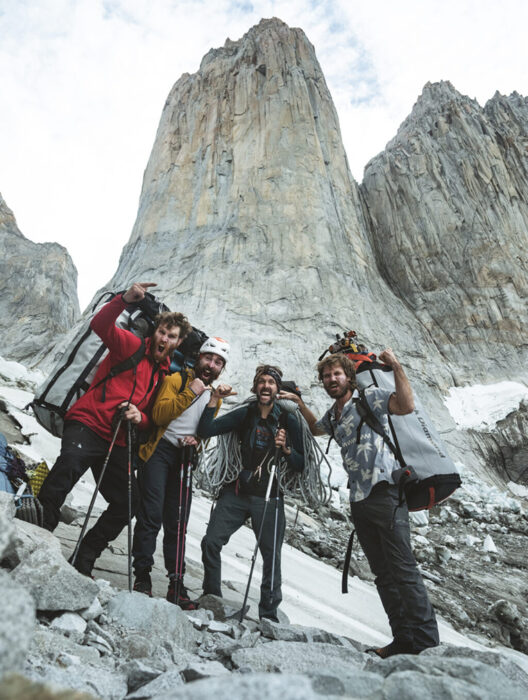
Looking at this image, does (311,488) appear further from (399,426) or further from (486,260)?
(486,260)

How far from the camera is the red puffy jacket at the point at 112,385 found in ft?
8.80

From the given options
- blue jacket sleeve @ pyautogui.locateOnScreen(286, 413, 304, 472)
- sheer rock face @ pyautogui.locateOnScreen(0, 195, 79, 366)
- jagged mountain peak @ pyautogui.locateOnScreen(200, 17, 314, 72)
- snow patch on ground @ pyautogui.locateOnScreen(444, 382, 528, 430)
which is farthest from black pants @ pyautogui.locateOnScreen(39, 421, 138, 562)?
sheer rock face @ pyautogui.locateOnScreen(0, 195, 79, 366)

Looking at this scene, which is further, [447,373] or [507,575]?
[447,373]

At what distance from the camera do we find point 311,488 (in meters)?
3.40

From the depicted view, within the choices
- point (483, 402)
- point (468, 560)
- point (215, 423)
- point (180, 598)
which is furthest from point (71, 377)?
point (483, 402)

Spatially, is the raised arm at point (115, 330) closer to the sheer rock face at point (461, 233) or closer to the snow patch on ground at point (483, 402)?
the snow patch on ground at point (483, 402)

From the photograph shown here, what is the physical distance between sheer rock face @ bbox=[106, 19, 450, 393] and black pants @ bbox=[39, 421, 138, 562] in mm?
11782

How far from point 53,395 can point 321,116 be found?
2406 cm

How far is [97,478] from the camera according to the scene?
280cm

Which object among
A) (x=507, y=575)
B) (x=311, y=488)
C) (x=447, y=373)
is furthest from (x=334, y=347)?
(x=447, y=373)

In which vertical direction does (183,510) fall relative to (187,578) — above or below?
above

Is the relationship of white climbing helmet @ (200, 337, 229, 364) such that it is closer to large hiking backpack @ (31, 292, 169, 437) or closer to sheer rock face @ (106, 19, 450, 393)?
large hiking backpack @ (31, 292, 169, 437)

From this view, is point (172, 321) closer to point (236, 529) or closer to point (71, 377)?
point (71, 377)

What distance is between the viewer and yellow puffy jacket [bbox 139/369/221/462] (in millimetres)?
2926
